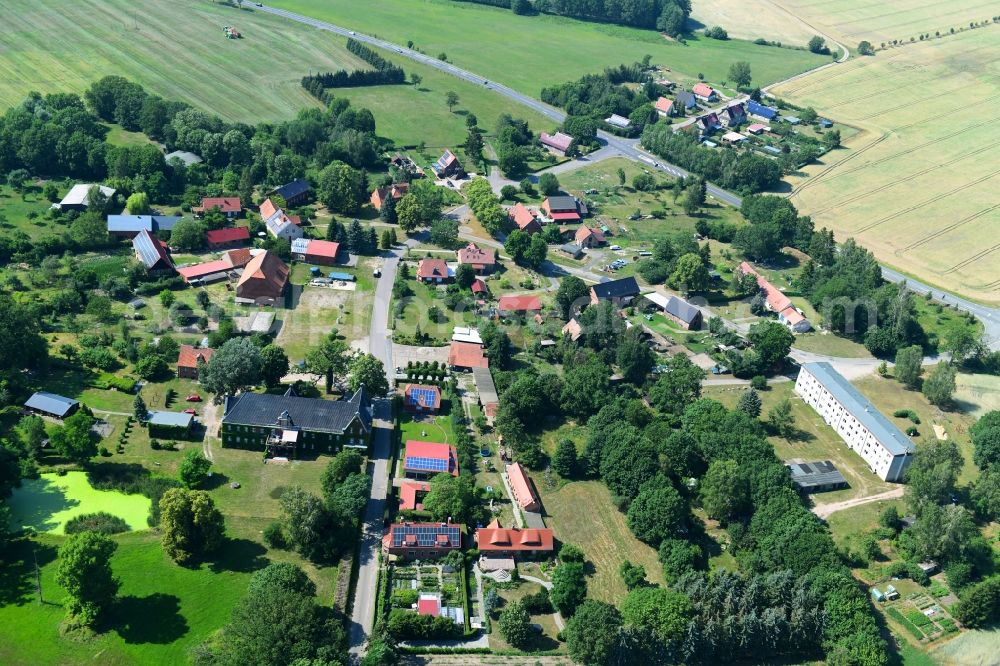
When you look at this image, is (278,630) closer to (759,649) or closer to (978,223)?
(759,649)

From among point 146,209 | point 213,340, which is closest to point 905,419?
point 213,340

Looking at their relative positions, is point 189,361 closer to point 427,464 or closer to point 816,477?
point 427,464

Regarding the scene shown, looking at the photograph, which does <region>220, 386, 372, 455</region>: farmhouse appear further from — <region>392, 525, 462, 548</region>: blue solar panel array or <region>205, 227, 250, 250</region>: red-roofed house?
<region>205, 227, 250, 250</region>: red-roofed house

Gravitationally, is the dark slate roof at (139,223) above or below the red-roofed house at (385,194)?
below

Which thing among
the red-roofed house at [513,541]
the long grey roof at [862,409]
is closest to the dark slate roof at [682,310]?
the long grey roof at [862,409]

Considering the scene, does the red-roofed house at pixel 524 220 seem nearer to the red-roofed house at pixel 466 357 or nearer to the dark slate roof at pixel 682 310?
the dark slate roof at pixel 682 310

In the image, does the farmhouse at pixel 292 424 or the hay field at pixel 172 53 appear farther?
the hay field at pixel 172 53
